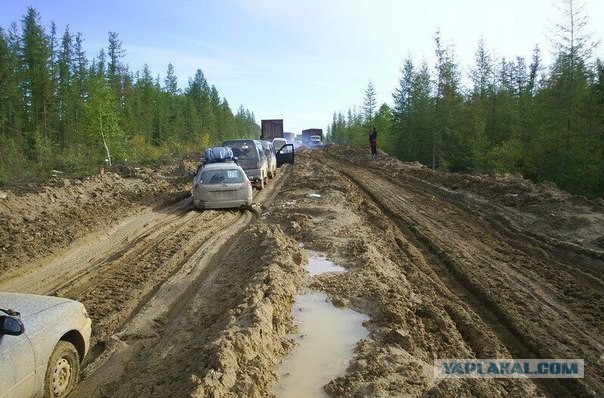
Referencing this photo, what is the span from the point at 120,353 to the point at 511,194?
1265cm

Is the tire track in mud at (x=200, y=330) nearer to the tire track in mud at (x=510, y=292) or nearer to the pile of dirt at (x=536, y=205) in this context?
the tire track in mud at (x=510, y=292)

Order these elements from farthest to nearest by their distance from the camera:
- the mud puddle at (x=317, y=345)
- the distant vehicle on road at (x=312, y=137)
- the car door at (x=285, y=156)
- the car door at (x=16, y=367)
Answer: the distant vehicle on road at (x=312, y=137) < the car door at (x=285, y=156) < the mud puddle at (x=317, y=345) < the car door at (x=16, y=367)

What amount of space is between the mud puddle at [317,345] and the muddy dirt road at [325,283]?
13 cm

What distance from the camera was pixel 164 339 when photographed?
5.13m

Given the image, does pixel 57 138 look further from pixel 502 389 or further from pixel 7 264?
pixel 502 389

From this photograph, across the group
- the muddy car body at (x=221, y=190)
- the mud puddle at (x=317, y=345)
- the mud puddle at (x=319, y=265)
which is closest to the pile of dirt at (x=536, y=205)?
the mud puddle at (x=319, y=265)

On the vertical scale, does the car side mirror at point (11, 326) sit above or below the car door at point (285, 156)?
below

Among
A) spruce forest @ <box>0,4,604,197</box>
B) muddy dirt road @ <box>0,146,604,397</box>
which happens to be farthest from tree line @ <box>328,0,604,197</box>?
muddy dirt road @ <box>0,146,604,397</box>

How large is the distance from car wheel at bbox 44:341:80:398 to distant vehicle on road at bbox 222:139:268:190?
48.9ft

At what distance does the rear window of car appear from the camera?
1417 centimetres

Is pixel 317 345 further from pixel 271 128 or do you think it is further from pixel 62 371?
pixel 271 128

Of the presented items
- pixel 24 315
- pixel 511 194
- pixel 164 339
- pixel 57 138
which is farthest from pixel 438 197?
pixel 57 138

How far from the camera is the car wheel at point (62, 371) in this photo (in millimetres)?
3879

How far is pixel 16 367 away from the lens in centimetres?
342
